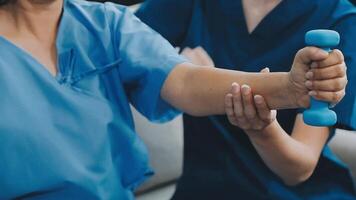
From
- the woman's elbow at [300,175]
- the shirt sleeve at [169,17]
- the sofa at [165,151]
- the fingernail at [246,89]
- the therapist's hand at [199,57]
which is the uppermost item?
the fingernail at [246,89]

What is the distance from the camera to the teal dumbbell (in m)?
0.81

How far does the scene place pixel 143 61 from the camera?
112cm

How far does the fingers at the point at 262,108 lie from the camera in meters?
0.97

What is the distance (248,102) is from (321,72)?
0.17m

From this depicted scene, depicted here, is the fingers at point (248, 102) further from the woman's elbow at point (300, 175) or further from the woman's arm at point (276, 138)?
the woman's elbow at point (300, 175)

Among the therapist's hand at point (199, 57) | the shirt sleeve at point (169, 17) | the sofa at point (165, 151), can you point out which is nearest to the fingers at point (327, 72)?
the therapist's hand at point (199, 57)

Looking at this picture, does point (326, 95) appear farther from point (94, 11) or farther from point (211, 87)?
point (94, 11)

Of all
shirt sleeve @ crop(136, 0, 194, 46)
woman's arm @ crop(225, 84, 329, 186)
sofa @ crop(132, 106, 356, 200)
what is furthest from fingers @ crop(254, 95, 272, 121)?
sofa @ crop(132, 106, 356, 200)

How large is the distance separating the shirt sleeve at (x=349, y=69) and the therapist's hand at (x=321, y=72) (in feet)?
1.10

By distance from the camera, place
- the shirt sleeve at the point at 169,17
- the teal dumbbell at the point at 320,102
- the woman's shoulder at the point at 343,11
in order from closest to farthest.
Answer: the teal dumbbell at the point at 320,102 → the woman's shoulder at the point at 343,11 → the shirt sleeve at the point at 169,17

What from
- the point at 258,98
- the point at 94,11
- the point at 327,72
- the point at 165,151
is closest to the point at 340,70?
the point at 327,72

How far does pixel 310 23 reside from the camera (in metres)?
1.26

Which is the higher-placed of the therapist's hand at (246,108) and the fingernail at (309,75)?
the fingernail at (309,75)

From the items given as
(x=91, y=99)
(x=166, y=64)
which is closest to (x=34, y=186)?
(x=91, y=99)
